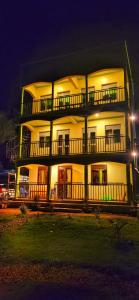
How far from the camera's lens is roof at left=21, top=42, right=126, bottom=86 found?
18297mm

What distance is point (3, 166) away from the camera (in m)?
39.4

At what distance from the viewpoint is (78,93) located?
65.4 ft

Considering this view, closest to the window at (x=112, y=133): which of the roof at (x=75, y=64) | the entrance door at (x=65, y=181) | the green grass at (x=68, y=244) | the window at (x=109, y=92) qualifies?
the window at (x=109, y=92)

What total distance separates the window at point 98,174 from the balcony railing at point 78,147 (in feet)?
4.16

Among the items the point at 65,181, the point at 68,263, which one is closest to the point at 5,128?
the point at 65,181

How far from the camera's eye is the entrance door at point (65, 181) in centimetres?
1855

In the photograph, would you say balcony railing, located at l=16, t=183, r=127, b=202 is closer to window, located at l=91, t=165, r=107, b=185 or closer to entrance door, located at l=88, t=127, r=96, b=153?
window, located at l=91, t=165, r=107, b=185

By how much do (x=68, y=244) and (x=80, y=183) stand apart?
10857 mm

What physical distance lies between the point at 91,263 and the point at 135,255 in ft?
4.57

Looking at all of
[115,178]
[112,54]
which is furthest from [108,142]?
[112,54]

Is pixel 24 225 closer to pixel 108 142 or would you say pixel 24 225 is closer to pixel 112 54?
pixel 108 142

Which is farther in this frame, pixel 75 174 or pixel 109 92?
pixel 75 174

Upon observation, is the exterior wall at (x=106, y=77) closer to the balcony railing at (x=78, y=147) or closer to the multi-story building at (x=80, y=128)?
the multi-story building at (x=80, y=128)

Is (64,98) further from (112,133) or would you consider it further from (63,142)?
(112,133)
